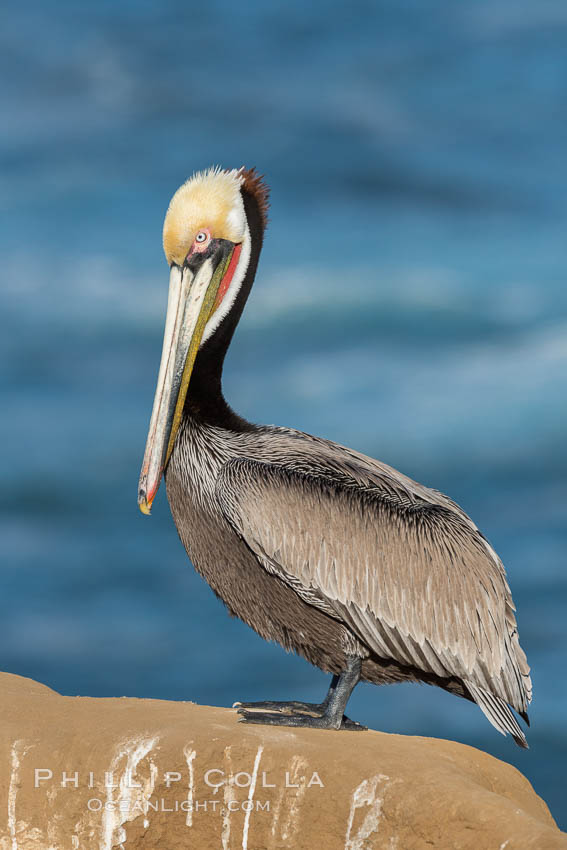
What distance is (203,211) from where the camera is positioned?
8562 mm

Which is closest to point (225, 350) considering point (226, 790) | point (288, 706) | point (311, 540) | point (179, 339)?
point (179, 339)

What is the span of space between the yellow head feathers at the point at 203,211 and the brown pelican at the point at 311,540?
10 mm

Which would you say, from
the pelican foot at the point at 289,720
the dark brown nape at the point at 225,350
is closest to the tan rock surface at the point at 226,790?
the pelican foot at the point at 289,720

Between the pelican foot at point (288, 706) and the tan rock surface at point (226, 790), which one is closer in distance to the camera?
the tan rock surface at point (226, 790)

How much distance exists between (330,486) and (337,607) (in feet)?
Answer: 2.72

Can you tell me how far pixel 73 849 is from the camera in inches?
287

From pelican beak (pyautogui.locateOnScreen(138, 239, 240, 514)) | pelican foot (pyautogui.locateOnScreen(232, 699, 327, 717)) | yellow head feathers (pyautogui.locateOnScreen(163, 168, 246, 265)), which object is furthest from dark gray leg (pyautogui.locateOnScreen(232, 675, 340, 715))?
yellow head feathers (pyautogui.locateOnScreen(163, 168, 246, 265))

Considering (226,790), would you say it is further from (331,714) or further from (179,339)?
(179,339)

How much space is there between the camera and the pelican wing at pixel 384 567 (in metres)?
7.80

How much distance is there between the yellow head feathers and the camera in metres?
8.56

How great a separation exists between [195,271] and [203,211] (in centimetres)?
45

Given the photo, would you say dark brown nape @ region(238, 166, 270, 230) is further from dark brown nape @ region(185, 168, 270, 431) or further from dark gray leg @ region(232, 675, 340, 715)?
dark gray leg @ region(232, 675, 340, 715)

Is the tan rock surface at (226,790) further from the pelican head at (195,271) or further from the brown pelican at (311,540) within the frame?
the pelican head at (195,271)

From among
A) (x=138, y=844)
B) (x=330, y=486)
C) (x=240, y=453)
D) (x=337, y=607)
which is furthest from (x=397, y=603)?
(x=138, y=844)
